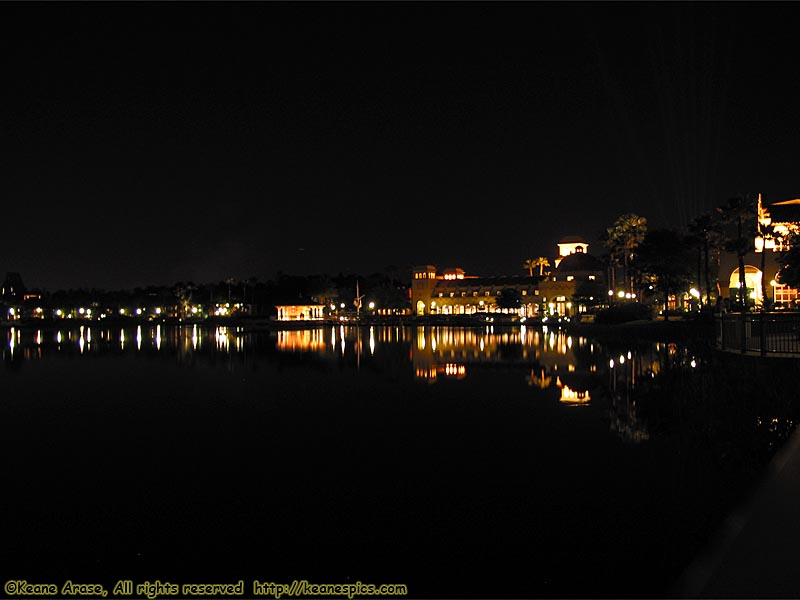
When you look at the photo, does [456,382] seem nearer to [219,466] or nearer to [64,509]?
[219,466]

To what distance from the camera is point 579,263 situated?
438 ft

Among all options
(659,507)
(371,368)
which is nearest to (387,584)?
(659,507)

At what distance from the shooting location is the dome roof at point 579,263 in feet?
433

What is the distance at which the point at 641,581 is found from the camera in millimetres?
6371

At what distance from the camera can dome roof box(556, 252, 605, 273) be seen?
132125mm

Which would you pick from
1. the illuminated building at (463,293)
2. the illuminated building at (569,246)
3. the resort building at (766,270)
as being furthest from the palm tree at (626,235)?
the illuminated building at (569,246)

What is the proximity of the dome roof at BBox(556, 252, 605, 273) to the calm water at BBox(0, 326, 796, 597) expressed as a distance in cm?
11520

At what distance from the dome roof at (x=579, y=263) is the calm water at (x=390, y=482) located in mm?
115201

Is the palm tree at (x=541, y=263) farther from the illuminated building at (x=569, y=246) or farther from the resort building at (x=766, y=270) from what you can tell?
the resort building at (x=766, y=270)

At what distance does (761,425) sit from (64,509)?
35.5 feet

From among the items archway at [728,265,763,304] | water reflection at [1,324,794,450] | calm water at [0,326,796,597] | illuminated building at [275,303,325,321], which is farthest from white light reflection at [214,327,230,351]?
illuminated building at [275,303,325,321]

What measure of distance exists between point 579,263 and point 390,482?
5055 inches

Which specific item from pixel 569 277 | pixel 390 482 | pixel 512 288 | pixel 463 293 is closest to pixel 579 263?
pixel 569 277

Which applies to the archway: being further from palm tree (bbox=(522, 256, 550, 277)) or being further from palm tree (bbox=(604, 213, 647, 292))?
palm tree (bbox=(522, 256, 550, 277))
